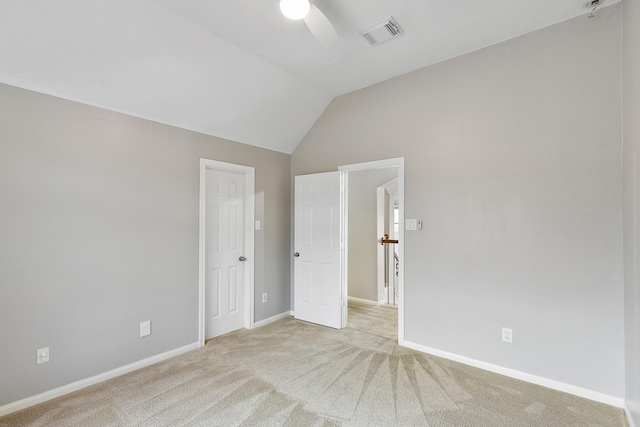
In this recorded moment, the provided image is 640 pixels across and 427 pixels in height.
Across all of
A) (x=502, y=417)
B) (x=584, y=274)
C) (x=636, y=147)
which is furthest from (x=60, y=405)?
(x=636, y=147)

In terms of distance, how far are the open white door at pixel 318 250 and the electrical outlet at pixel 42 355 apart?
2628 millimetres

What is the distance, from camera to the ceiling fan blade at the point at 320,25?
199cm

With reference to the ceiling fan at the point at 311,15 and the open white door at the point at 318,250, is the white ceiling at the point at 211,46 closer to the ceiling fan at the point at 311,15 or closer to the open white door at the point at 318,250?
the ceiling fan at the point at 311,15

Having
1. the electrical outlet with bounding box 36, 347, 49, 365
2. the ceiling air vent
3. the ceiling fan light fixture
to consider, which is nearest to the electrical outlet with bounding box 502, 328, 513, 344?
the ceiling air vent

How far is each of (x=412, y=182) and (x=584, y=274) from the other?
164 centimetres

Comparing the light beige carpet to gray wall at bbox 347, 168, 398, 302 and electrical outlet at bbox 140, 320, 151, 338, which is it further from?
gray wall at bbox 347, 168, 398, 302

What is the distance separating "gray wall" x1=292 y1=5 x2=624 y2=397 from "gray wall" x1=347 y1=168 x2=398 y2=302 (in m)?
1.71

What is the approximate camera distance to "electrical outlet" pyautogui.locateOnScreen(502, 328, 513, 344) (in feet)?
8.94

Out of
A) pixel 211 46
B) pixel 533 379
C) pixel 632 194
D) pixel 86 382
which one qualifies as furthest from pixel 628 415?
pixel 211 46

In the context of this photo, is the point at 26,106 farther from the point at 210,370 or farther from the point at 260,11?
the point at 210,370

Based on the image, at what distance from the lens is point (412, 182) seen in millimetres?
3322

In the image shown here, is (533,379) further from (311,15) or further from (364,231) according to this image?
(311,15)

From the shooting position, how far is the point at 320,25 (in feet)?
6.80

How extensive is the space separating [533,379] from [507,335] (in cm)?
37
